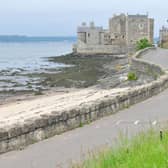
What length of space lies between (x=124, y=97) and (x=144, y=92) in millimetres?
2717

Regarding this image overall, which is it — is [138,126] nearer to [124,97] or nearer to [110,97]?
[110,97]

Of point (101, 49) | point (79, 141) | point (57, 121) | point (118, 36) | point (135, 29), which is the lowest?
point (101, 49)

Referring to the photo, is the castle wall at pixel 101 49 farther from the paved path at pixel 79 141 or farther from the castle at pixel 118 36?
the paved path at pixel 79 141

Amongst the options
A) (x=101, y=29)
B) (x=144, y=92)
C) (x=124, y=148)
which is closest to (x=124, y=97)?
(x=144, y=92)

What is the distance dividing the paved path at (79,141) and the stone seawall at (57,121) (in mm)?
148

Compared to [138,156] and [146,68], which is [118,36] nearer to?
[146,68]

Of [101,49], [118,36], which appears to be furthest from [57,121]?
[118,36]

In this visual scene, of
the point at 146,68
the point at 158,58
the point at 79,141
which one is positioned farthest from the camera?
the point at 158,58

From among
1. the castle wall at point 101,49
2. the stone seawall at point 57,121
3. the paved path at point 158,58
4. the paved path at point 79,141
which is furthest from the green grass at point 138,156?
the castle wall at point 101,49

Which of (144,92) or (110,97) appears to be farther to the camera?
(144,92)

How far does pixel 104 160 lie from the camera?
6.47m

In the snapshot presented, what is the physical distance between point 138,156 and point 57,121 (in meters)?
5.36

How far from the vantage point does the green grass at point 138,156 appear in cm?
595

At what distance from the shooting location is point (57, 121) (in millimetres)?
11555
